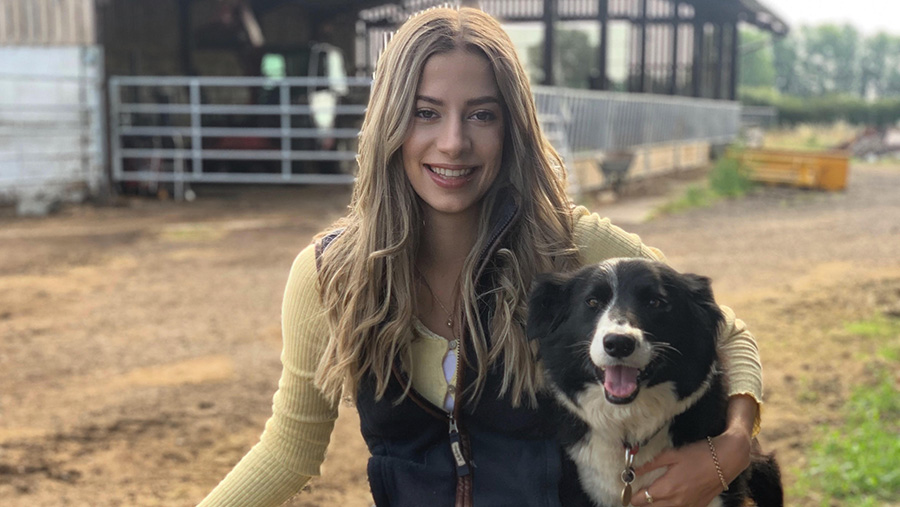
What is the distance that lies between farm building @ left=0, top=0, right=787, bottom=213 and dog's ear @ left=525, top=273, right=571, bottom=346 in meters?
9.98

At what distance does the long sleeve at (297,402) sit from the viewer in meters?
2.14

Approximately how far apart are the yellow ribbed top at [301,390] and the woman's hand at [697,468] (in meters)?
0.23

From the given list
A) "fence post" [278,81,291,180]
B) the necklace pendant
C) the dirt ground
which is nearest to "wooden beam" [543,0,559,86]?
the dirt ground

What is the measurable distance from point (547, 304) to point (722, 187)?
13.2 metres

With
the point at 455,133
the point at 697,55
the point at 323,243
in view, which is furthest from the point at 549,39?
the point at 455,133

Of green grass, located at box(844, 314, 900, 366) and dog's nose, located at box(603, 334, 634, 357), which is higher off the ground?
dog's nose, located at box(603, 334, 634, 357)

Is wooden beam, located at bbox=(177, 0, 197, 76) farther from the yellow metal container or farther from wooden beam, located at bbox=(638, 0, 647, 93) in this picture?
the yellow metal container

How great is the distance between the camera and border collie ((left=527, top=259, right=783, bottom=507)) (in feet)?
6.04

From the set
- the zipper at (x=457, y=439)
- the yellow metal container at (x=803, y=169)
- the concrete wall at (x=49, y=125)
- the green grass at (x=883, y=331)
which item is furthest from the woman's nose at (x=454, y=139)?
the yellow metal container at (x=803, y=169)

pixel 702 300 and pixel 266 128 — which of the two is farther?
pixel 266 128

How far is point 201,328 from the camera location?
6.35 m

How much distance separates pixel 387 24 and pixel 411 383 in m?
21.1

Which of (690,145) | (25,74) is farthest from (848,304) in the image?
(690,145)

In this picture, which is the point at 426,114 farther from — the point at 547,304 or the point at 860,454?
the point at 860,454
